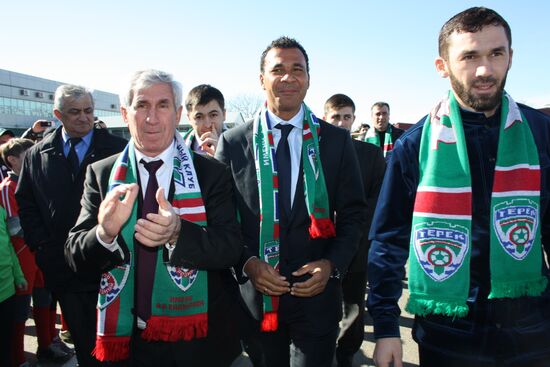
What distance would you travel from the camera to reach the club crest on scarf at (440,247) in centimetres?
178

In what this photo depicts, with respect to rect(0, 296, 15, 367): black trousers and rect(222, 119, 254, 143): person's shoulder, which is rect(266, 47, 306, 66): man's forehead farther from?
rect(0, 296, 15, 367): black trousers

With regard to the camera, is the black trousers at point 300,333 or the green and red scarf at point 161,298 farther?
the black trousers at point 300,333

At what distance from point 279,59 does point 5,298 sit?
110 inches

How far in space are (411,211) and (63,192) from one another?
247 cm

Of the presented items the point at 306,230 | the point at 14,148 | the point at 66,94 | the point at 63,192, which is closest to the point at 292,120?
the point at 306,230

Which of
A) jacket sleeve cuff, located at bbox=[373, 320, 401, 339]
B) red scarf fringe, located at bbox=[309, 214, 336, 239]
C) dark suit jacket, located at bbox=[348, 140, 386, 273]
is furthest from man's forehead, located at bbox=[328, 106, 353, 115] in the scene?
jacket sleeve cuff, located at bbox=[373, 320, 401, 339]

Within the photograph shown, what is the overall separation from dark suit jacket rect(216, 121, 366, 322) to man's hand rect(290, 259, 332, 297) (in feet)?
0.28

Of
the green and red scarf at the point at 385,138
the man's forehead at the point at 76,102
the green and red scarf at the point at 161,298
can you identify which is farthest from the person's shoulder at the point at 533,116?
the green and red scarf at the point at 385,138

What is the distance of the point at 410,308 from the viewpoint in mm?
1857

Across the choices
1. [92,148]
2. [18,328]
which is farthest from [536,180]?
[18,328]

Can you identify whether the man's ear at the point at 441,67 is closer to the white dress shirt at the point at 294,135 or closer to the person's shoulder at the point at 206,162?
the white dress shirt at the point at 294,135

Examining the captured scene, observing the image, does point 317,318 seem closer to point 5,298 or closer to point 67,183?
point 67,183

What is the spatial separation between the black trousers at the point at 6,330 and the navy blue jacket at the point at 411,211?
2902mm

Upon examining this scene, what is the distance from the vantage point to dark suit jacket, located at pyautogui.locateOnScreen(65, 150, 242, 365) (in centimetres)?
177
